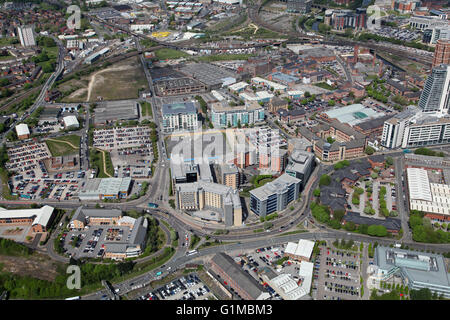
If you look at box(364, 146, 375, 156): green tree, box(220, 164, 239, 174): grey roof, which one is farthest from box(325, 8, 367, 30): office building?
box(220, 164, 239, 174): grey roof

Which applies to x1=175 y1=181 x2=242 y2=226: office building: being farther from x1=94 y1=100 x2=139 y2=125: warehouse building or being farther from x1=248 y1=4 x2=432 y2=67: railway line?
x1=248 y1=4 x2=432 y2=67: railway line

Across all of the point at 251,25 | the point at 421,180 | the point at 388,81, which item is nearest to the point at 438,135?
the point at 421,180

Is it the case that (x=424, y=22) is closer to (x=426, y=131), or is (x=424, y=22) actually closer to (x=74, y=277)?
(x=426, y=131)

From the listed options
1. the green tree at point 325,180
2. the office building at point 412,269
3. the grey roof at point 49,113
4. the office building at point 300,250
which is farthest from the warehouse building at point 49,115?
the office building at point 412,269

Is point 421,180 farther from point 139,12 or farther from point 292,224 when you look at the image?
point 139,12

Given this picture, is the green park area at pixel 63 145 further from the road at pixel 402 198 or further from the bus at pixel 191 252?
the road at pixel 402 198
